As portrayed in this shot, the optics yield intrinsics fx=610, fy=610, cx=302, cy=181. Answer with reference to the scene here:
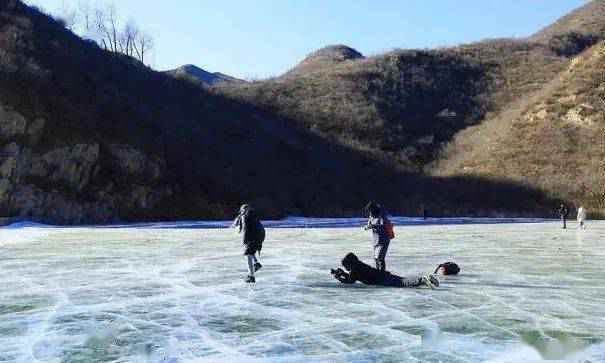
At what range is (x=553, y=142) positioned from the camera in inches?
2045

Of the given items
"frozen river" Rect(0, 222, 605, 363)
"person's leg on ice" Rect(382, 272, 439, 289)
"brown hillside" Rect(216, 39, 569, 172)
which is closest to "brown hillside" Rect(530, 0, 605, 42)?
"brown hillside" Rect(216, 39, 569, 172)

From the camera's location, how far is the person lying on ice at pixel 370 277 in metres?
10.2

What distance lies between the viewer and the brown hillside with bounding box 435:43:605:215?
46406mm

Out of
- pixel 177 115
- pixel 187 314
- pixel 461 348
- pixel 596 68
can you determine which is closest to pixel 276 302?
pixel 187 314

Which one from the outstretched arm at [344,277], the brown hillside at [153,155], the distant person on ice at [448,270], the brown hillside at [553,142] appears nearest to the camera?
the outstretched arm at [344,277]

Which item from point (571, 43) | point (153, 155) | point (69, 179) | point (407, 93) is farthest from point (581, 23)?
point (69, 179)

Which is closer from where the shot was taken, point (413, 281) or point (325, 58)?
point (413, 281)

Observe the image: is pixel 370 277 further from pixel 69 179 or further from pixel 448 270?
pixel 69 179

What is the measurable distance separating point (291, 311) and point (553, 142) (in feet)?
160

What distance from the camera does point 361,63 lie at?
79.1 meters

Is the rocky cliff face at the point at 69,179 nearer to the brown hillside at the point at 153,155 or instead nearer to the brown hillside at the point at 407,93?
the brown hillside at the point at 153,155

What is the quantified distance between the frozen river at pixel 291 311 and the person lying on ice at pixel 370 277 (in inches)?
6.1

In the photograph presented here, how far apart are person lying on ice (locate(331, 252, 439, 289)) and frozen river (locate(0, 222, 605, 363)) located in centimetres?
16

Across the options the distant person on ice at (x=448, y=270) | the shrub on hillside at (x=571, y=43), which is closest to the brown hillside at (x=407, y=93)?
the shrub on hillside at (x=571, y=43)
